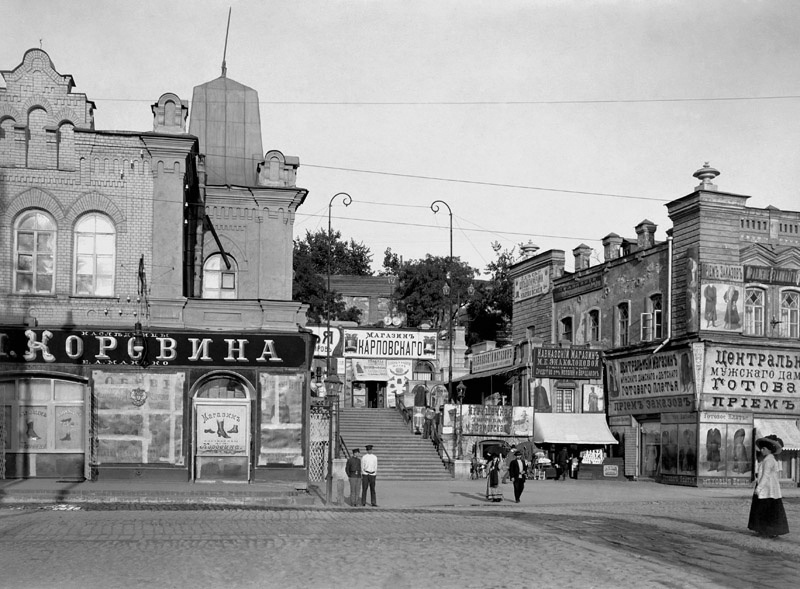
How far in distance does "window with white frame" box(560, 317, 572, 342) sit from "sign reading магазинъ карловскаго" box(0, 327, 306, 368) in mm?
21080

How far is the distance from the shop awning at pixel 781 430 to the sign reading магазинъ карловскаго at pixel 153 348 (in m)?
17.9

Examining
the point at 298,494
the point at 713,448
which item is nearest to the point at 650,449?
the point at 713,448

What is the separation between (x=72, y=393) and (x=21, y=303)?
2908 millimetres

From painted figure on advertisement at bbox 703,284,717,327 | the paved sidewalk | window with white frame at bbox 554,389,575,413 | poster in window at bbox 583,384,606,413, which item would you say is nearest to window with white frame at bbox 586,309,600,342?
poster in window at bbox 583,384,606,413

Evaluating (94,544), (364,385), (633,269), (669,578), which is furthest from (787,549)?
(364,385)

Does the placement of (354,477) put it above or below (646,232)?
below

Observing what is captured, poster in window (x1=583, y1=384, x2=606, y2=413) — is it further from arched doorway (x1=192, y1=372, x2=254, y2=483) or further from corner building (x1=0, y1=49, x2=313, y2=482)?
arched doorway (x1=192, y1=372, x2=254, y2=483)

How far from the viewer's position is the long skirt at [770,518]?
16983 mm

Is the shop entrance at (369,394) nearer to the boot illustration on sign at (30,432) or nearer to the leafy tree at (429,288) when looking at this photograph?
the leafy tree at (429,288)

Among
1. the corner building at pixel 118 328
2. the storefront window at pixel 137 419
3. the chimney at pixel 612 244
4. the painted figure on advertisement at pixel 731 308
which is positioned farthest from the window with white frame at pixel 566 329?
the storefront window at pixel 137 419

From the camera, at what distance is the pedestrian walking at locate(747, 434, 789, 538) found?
16906mm

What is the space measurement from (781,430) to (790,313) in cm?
433

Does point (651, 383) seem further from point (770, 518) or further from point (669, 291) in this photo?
point (770, 518)

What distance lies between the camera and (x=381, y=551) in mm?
14562
